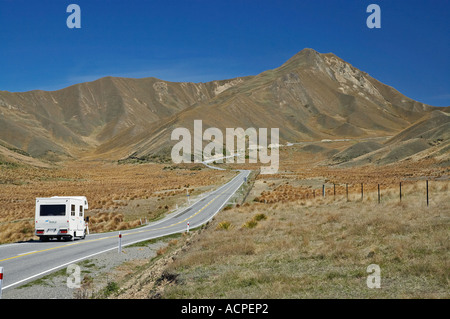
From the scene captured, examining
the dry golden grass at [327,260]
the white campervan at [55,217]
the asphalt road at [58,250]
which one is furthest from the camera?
the white campervan at [55,217]

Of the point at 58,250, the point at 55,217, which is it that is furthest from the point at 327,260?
the point at 55,217

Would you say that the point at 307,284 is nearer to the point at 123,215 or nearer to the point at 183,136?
the point at 123,215

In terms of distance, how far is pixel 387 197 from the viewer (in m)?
28.3

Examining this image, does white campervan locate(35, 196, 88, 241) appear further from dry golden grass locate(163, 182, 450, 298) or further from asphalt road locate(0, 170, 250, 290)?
dry golden grass locate(163, 182, 450, 298)

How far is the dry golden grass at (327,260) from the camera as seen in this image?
9.94 meters

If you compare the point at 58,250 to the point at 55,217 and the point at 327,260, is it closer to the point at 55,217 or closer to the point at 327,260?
the point at 55,217

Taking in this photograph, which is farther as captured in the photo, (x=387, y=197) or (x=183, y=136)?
(x=183, y=136)

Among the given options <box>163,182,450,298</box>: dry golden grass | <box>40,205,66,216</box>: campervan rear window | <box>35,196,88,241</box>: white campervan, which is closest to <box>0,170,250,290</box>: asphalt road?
<box>35,196,88,241</box>: white campervan

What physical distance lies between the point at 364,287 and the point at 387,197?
19.7 meters

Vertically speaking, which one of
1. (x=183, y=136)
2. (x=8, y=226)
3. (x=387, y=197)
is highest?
(x=183, y=136)

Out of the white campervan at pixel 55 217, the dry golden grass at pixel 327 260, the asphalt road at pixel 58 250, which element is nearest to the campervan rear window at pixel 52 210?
the white campervan at pixel 55 217

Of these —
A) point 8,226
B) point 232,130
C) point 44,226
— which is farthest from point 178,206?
point 232,130

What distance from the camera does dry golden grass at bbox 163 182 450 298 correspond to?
994cm

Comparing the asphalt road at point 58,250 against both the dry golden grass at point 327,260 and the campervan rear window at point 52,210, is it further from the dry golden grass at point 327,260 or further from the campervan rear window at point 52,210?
the dry golden grass at point 327,260
